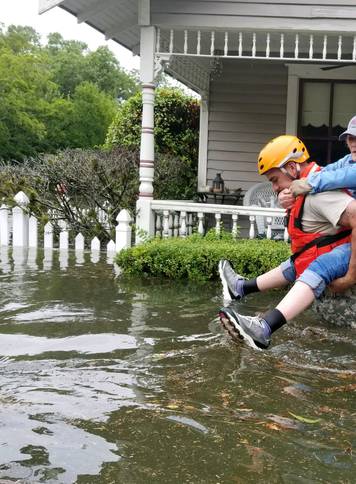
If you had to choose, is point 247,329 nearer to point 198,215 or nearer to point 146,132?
point 198,215

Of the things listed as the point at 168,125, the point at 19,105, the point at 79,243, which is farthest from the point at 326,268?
the point at 19,105

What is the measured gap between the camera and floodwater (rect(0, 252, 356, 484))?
105 inches

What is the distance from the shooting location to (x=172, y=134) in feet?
48.6

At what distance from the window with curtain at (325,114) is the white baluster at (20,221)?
552cm

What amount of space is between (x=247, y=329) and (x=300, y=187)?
1062 millimetres

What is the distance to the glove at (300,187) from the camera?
4.32 metres

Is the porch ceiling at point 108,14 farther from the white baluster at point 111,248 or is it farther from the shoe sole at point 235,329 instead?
the shoe sole at point 235,329

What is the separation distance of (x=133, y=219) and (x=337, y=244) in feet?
20.1

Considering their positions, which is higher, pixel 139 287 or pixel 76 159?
pixel 76 159

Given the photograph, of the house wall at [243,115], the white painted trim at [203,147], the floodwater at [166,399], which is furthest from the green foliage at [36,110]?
the floodwater at [166,399]

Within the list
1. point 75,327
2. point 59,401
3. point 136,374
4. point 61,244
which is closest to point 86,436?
point 59,401

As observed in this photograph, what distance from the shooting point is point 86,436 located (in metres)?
2.95

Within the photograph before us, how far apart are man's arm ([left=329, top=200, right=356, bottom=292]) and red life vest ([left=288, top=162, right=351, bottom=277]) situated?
153mm

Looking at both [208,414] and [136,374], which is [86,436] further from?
[136,374]
